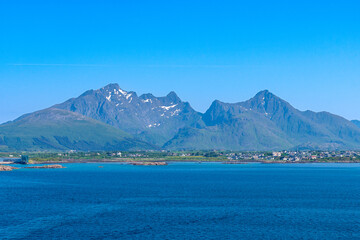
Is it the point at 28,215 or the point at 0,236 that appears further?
the point at 28,215

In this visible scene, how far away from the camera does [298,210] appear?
277ft

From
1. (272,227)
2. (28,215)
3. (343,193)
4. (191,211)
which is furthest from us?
(343,193)

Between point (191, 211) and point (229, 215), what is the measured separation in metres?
7.51

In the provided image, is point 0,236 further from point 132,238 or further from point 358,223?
point 358,223

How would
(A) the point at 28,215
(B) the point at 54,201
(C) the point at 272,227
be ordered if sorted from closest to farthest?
1. (C) the point at 272,227
2. (A) the point at 28,215
3. (B) the point at 54,201

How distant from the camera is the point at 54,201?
9469cm

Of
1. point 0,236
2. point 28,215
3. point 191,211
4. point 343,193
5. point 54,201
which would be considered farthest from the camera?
point 343,193

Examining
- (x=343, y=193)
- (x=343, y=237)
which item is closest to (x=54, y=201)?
(x=343, y=237)

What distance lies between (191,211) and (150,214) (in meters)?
7.75

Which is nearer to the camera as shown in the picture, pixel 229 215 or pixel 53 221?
pixel 53 221

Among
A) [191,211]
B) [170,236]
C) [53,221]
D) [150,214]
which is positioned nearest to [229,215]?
[191,211]

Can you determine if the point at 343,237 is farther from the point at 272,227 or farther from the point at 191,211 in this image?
the point at 191,211

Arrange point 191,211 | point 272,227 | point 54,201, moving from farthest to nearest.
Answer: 1. point 54,201
2. point 191,211
3. point 272,227

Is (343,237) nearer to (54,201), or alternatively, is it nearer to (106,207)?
(106,207)
